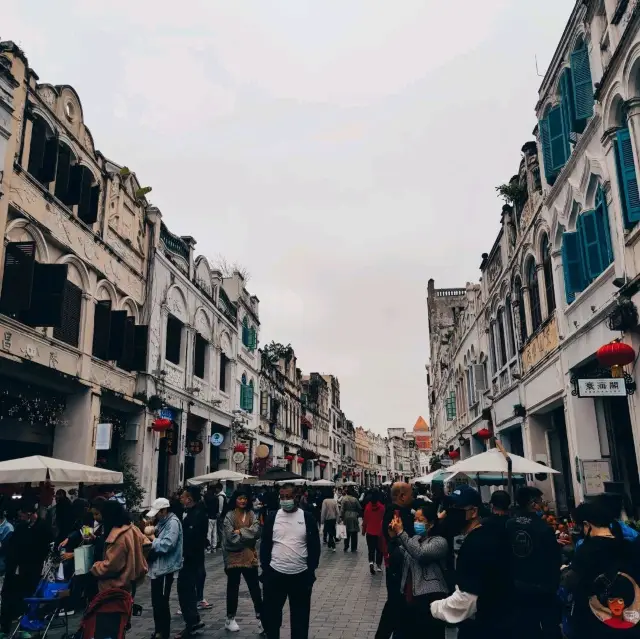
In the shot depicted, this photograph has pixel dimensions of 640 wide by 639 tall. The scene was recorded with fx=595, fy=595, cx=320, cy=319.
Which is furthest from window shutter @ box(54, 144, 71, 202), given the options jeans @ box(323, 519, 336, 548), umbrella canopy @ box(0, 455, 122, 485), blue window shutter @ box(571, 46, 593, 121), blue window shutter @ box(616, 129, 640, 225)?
jeans @ box(323, 519, 336, 548)

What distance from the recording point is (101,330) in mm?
16531

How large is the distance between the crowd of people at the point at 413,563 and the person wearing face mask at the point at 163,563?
1 cm

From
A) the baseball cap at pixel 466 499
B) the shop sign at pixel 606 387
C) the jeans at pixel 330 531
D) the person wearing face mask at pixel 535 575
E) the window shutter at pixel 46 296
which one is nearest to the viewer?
the person wearing face mask at pixel 535 575

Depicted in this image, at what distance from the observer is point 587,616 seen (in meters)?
3.78

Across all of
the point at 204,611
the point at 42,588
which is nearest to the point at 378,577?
the point at 204,611

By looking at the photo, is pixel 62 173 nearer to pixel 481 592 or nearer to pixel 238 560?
pixel 238 560

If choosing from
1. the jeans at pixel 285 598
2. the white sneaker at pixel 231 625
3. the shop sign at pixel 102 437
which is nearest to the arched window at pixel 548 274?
the white sneaker at pixel 231 625

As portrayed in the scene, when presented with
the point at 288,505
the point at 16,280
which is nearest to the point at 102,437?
the point at 16,280

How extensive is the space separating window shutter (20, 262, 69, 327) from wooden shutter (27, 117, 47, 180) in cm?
244

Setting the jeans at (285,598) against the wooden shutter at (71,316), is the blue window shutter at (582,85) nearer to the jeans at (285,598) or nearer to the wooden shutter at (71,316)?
the jeans at (285,598)

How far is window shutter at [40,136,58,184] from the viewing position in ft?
45.7

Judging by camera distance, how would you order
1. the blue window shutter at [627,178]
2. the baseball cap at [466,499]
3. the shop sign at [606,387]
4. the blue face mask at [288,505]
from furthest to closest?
the shop sign at [606,387], the blue window shutter at [627,178], the blue face mask at [288,505], the baseball cap at [466,499]

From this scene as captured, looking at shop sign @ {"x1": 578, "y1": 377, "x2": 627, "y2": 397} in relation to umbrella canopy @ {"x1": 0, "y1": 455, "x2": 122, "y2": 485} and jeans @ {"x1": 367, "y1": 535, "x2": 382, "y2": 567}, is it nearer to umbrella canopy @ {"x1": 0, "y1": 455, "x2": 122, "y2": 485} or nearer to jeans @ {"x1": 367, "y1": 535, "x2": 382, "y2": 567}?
jeans @ {"x1": 367, "y1": 535, "x2": 382, "y2": 567}

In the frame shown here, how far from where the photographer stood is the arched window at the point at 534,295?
16766 mm
